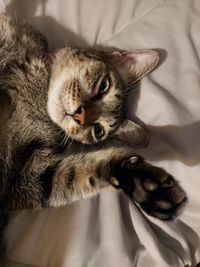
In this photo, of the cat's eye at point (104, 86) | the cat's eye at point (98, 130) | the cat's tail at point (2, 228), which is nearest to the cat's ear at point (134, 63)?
the cat's eye at point (104, 86)

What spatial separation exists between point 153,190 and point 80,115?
39 centimetres

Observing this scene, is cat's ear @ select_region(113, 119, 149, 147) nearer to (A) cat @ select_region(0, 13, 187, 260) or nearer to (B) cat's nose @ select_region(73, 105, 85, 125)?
(A) cat @ select_region(0, 13, 187, 260)

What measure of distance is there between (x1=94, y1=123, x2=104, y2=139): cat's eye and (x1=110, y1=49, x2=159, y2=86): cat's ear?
0.23m

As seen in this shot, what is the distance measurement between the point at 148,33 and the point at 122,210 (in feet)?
2.21

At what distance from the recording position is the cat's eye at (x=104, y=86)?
1501mm

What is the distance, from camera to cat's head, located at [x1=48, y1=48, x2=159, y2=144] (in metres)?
1.43

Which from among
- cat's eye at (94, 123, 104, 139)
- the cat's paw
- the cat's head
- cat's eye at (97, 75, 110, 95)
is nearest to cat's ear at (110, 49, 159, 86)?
the cat's head

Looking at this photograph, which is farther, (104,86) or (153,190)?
(104,86)

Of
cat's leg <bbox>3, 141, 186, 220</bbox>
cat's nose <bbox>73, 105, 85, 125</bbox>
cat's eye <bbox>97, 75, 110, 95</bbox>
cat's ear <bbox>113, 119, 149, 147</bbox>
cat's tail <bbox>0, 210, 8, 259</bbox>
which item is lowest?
cat's tail <bbox>0, 210, 8, 259</bbox>

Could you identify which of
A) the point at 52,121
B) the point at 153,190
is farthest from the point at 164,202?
the point at 52,121

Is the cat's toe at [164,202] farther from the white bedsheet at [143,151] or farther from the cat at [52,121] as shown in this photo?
the white bedsheet at [143,151]

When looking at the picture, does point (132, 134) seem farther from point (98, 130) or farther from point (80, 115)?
point (80, 115)

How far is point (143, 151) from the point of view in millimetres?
1614

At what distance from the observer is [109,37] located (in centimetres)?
168
